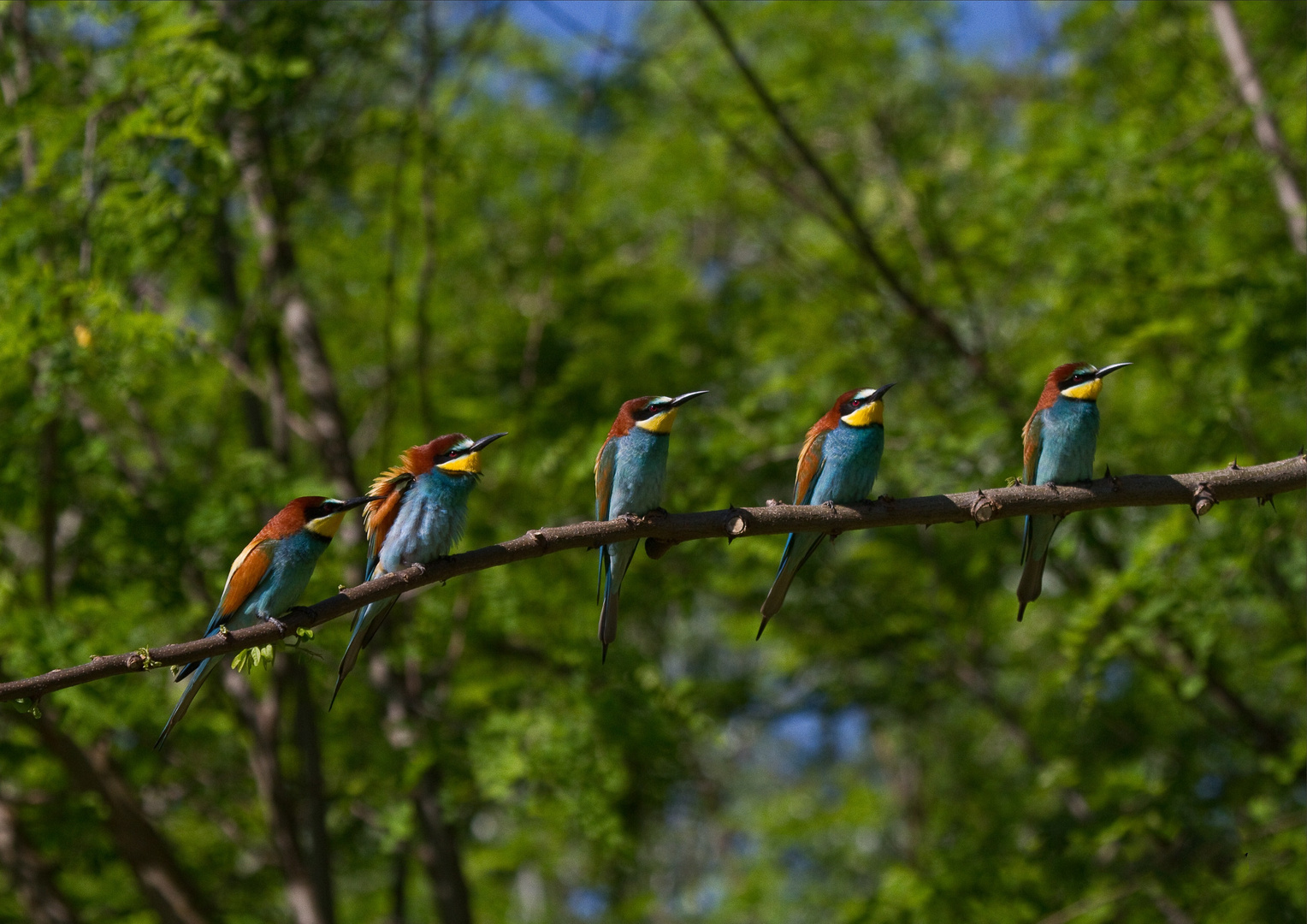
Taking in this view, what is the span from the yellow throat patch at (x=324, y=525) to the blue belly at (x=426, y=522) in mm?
185

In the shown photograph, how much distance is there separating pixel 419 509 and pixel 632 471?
74cm

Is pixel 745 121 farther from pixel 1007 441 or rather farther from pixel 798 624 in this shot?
pixel 798 624

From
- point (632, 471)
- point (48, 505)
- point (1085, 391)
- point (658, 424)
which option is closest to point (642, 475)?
point (632, 471)

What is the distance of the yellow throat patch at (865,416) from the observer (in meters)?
4.48

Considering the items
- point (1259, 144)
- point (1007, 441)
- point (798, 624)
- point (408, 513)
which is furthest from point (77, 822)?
point (1259, 144)

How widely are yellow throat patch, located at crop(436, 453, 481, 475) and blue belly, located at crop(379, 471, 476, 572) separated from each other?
42mm

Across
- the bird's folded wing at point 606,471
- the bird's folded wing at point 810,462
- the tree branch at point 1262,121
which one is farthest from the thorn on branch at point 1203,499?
the tree branch at point 1262,121

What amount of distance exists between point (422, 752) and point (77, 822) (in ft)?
6.09

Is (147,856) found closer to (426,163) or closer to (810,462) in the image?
(426,163)

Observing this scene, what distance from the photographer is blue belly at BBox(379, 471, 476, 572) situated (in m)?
4.14

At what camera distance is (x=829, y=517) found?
3.33 meters

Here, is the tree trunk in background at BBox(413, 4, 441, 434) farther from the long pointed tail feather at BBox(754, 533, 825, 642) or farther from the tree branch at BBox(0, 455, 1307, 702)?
the tree branch at BBox(0, 455, 1307, 702)

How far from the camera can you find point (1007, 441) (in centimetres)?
688

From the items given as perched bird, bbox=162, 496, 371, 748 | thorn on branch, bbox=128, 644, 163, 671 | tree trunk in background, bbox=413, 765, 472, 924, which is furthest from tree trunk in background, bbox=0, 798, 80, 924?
thorn on branch, bbox=128, 644, 163, 671
